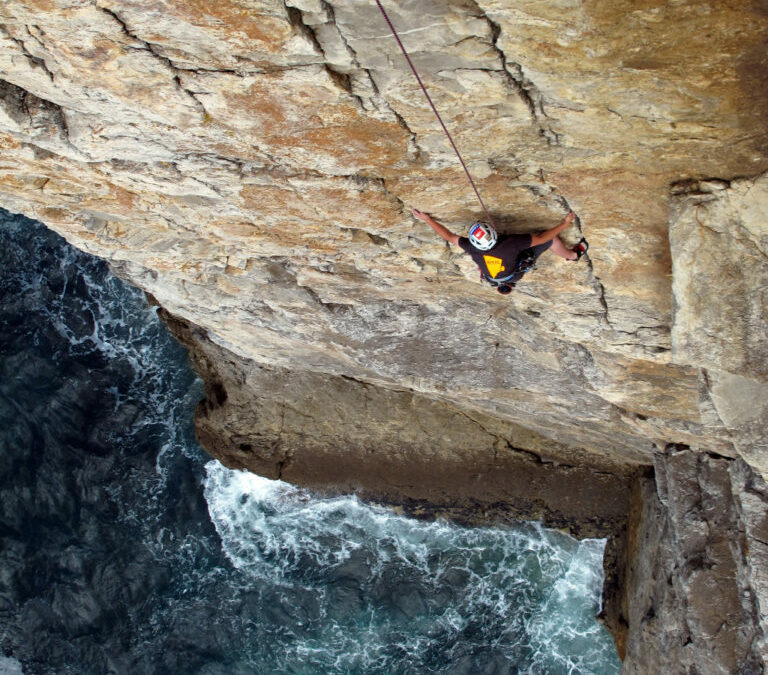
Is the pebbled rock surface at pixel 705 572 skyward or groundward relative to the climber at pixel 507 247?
groundward

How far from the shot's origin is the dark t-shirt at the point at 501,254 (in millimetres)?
5984

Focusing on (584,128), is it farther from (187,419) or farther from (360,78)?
(187,419)

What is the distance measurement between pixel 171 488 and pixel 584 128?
13073 mm

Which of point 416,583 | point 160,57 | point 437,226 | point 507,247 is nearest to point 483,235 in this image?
point 507,247

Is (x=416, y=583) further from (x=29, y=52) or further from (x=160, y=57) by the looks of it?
(x=29, y=52)

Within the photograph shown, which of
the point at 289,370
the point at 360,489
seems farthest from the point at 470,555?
the point at 289,370

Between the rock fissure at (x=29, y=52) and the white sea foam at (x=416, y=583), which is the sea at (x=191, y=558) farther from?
the rock fissure at (x=29, y=52)

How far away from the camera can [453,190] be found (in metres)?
5.88

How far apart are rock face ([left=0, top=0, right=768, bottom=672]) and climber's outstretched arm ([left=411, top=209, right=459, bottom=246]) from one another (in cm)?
11

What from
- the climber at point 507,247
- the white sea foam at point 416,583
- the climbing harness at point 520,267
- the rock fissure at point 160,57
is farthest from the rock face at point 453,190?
the white sea foam at point 416,583

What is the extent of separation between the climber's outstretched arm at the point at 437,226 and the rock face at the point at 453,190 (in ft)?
0.37

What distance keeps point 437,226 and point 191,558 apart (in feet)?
36.7

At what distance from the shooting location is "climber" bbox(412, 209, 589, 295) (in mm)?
5914

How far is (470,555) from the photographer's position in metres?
14.2
